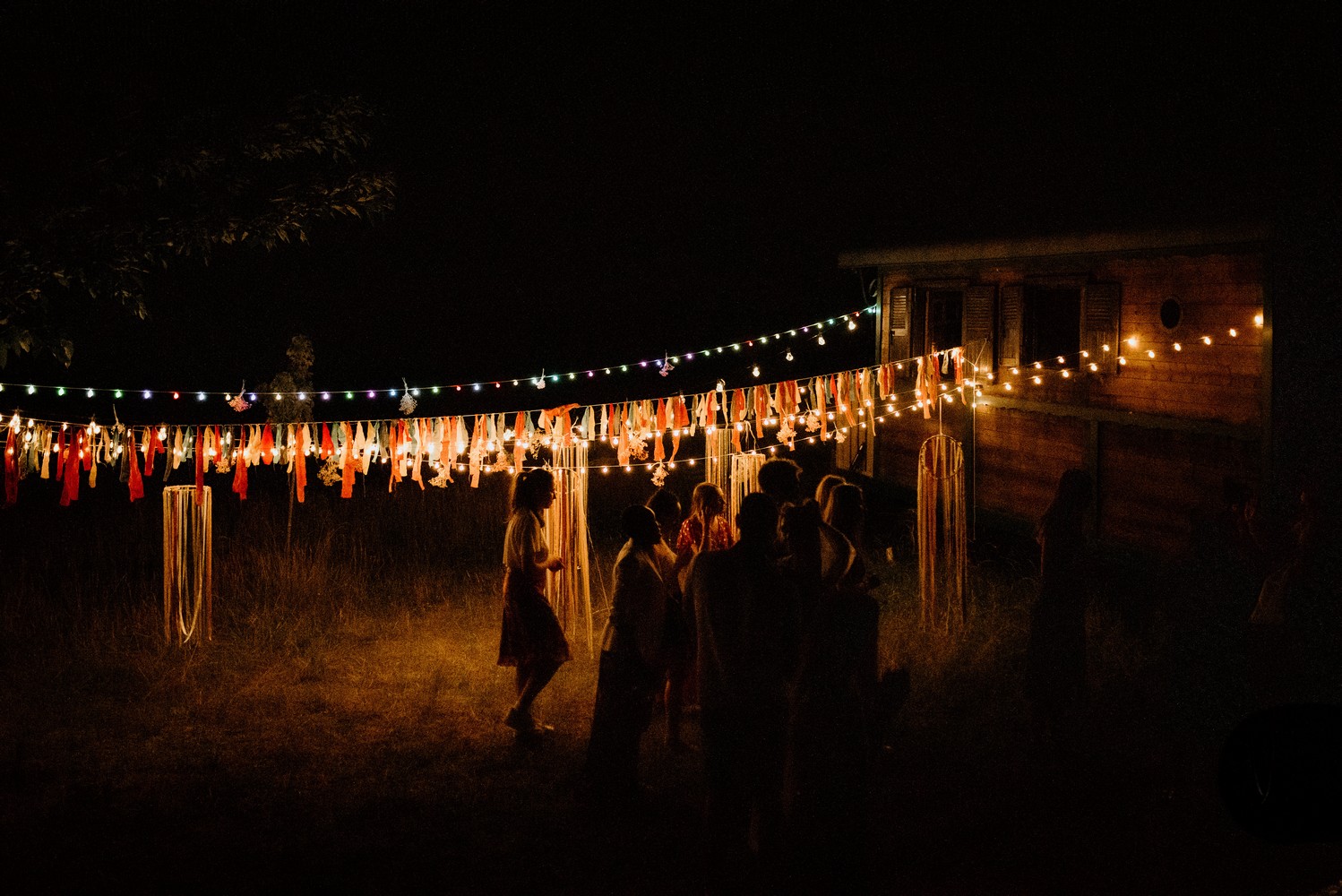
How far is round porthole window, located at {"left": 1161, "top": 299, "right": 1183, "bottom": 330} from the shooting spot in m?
9.96

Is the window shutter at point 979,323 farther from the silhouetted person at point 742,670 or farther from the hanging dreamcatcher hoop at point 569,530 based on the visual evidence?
the silhouetted person at point 742,670

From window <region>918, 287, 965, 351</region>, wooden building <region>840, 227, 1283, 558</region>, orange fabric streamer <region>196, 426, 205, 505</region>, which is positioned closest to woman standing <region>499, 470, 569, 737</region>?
orange fabric streamer <region>196, 426, 205, 505</region>

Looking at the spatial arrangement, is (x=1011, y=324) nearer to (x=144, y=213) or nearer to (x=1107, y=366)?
(x=1107, y=366)

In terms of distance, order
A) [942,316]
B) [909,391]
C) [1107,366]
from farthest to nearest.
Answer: [909,391] < [942,316] < [1107,366]

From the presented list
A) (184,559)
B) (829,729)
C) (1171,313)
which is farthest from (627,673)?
(1171,313)

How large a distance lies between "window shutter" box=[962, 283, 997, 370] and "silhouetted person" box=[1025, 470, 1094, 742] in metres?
6.09

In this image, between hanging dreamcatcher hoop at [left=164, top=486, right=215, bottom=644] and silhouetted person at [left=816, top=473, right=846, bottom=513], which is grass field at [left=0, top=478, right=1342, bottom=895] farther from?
silhouetted person at [left=816, top=473, right=846, bottom=513]

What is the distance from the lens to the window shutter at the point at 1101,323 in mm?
10664

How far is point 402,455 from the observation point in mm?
9000

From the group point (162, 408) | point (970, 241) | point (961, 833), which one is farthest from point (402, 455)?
point (162, 408)

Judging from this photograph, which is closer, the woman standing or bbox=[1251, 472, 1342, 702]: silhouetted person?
bbox=[1251, 472, 1342, 702]: silhouetted person

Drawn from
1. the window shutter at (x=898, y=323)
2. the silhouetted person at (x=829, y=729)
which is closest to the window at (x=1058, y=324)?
the window shutter at (x=898, y=323)

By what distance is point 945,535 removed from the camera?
9.13 metres

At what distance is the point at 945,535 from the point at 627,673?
409 cm
